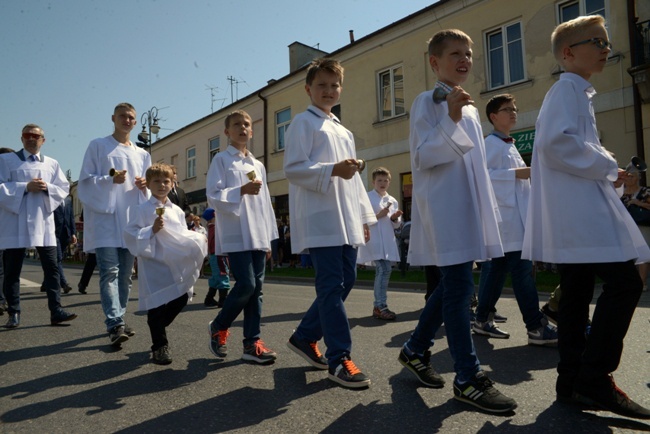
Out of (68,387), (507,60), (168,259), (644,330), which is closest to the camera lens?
(68,387)

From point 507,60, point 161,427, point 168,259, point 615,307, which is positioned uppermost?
point 507,60

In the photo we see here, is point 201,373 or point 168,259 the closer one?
point 201,373

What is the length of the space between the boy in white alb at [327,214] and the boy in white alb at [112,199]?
2140mm

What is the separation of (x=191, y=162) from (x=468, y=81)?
2186cm

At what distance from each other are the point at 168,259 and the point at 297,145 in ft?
5.11

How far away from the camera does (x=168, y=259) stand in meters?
4.46

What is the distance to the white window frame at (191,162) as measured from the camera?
34406mm

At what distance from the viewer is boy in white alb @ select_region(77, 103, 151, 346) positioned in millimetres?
5203

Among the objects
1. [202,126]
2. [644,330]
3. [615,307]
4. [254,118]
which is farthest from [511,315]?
[202,126]

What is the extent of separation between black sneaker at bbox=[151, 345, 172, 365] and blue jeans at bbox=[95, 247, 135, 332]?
846 mm

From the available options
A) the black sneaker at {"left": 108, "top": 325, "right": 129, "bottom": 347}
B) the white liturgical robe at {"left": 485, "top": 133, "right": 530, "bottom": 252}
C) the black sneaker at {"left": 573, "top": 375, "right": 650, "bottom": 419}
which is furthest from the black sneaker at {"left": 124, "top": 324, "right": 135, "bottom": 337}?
the black sneaker at {"left": 573, "top": 375, "right": 650, "bottom": 419}

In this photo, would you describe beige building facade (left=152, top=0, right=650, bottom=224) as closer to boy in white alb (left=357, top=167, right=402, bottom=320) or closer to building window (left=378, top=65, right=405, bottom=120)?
building window (left=378, top=65, right=405, bottom=120)

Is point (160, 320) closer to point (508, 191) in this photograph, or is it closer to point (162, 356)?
point (162, 356)

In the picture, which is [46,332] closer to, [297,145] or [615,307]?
[297,145]
